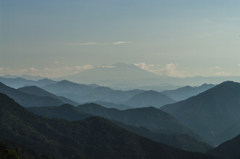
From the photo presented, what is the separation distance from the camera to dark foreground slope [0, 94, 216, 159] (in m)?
126

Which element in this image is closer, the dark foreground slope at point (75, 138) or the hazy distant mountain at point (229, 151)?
the dark foreground slope at point (75, 138)

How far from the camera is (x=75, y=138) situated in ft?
465

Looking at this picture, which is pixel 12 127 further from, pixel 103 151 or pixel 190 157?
pixel 190 157

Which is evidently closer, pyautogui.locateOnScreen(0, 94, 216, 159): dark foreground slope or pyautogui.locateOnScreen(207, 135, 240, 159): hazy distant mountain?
pyautogui.locateOnScreen(0, 94, 216, 159): dark foreground slope

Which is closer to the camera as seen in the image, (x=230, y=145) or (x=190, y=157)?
(x=190, y=157)

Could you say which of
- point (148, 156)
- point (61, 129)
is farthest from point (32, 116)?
point (148, 156)

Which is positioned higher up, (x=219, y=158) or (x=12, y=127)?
(x=12, y=127)

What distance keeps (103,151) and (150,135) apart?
7226cm

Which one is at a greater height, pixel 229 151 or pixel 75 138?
pixel 75 138

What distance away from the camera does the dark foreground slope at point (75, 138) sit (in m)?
126

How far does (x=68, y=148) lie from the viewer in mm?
126438

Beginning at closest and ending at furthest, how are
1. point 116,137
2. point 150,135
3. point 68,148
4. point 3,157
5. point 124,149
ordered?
1. point 3,157
2. point 68,148
3. point 124,149
4. point 116,137
5. point 150,135

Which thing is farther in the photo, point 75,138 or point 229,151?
point 229,151

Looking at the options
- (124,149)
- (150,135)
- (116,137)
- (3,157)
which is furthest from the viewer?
(150,135)
